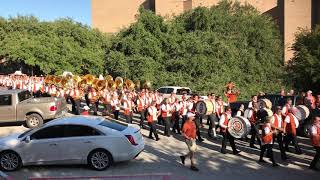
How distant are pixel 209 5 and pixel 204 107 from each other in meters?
46.0

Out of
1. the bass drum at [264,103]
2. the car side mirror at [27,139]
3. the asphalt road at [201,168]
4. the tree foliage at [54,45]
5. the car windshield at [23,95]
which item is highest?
the tree foliage at [54,45]

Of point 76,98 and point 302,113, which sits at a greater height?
point 76,98

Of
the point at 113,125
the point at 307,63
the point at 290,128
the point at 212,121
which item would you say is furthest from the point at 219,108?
the point at 307,63

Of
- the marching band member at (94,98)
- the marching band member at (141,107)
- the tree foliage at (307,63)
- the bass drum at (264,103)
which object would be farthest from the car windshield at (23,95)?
the tree foliage at (307,63)

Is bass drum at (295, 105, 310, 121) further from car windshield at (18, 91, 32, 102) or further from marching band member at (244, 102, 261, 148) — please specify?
car windshield at (18, 91, 32, 102)

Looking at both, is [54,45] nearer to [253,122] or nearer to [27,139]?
[253,122]

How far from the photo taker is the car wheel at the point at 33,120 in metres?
19.7

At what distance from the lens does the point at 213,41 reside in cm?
3800

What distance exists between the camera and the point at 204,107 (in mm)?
18047

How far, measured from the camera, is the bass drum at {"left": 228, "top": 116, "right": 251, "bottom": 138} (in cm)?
1476

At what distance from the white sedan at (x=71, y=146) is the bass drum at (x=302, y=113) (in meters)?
6.44

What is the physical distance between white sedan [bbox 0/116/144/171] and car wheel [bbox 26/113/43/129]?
6533 mm

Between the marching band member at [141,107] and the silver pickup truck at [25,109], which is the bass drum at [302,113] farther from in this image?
the silver pickup truck at [25,109]

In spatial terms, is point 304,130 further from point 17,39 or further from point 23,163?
point 17,39
